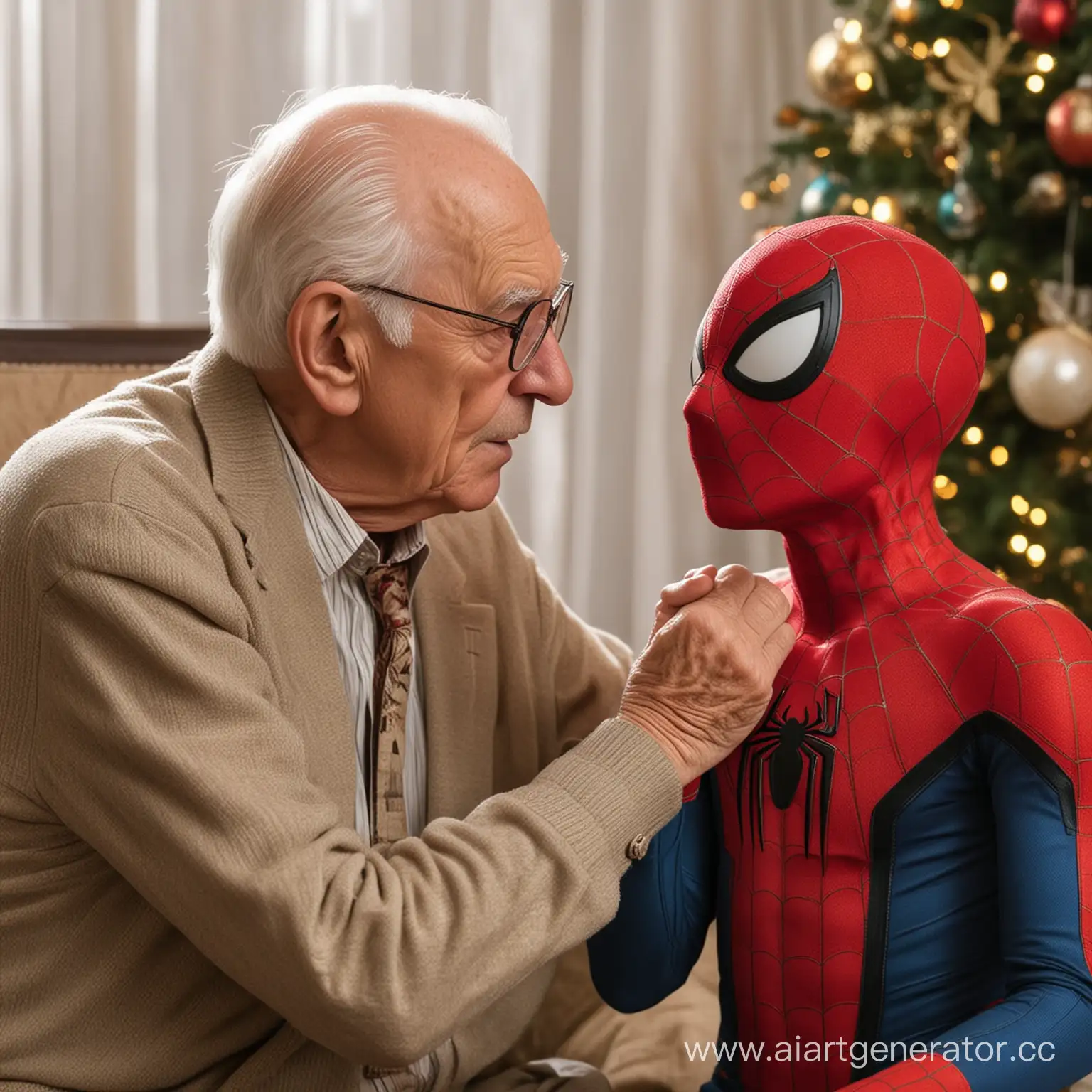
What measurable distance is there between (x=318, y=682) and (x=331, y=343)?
12.3 inches

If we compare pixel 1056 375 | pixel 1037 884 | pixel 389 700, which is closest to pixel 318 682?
pixel 389 700

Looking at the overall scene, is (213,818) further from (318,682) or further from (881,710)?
(881,710)

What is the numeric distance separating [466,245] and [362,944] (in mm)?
615

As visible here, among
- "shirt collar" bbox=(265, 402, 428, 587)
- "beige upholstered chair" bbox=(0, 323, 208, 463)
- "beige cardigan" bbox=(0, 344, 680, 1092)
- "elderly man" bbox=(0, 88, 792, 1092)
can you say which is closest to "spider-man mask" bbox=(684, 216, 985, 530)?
"elderly man" bbox=(0, 88, 792, 1092)

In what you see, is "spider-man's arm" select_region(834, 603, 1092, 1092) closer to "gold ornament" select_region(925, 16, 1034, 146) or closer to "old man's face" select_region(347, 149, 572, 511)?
"old man's face" select_region(347, 149, 572, 511)

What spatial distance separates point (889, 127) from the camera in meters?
2.50

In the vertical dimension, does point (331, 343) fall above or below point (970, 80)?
below

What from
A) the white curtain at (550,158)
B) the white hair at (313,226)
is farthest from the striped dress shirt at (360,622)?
the white curtain at (550,158)

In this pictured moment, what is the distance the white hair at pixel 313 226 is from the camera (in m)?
1.20

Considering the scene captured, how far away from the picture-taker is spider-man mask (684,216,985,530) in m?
1.01

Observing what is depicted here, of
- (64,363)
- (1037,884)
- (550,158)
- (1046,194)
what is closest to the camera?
(1037,884)

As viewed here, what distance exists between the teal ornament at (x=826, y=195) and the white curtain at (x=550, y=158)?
576 millimetres

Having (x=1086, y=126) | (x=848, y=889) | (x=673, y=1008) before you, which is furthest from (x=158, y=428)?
(x=1086, y=126)

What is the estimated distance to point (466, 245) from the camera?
122 centimetres
